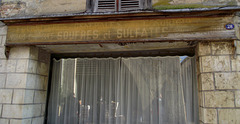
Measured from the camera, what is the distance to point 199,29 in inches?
143

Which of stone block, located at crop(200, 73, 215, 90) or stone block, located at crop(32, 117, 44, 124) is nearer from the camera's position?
stone block, located at crop(200, 73, 215, 90)

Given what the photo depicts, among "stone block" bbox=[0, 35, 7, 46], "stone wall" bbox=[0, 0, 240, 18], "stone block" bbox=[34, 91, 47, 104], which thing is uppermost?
"stone wall" bbox=[0, 0, 240, 18]

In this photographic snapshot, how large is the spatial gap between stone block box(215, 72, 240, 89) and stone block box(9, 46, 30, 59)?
14.0 ft

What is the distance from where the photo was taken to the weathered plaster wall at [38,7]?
4250 mm

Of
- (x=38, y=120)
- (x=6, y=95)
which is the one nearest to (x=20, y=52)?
(x=6, y=95)

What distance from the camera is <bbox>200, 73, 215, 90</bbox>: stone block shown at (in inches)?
137

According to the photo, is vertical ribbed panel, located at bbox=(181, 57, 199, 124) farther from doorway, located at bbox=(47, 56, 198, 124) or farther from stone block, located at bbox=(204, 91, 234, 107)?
stone block, located at bbox=(204, 91, 234, 107)

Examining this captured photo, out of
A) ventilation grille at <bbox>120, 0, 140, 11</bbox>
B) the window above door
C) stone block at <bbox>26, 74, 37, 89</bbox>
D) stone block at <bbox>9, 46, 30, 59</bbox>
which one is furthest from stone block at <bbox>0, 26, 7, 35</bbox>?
ventilation grille at <bbox>120, 0, 140, 11</bbox>

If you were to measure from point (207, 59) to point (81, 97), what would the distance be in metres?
3.29

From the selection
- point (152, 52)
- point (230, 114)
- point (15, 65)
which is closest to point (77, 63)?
point (15, 65)

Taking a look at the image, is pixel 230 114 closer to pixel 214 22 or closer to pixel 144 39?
pixel 214 22

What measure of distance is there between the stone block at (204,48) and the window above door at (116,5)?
1.49 meters

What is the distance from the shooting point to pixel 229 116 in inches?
131

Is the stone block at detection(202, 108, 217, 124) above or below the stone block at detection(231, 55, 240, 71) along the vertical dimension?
below
